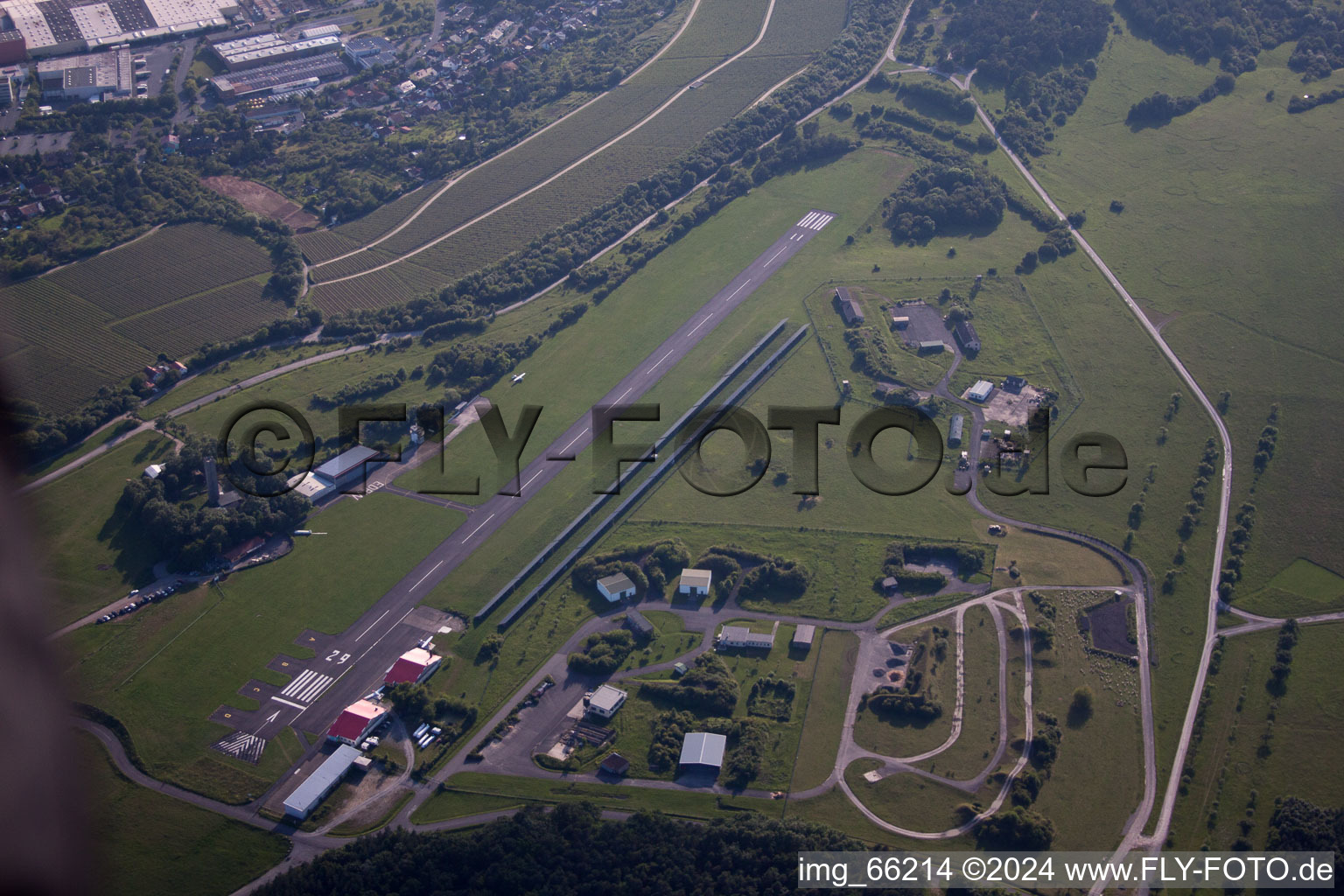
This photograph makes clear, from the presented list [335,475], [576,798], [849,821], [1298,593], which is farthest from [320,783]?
[1298,593]

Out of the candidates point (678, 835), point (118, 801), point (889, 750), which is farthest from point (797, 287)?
point (118, 801)

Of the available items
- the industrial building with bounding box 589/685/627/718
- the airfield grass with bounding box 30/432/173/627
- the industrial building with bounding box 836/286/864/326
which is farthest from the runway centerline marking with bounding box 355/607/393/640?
the industrial building with bounding box 836/286/864/326

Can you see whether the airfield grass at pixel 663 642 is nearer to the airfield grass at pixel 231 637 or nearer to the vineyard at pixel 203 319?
the airfield grass at pixel 231 637

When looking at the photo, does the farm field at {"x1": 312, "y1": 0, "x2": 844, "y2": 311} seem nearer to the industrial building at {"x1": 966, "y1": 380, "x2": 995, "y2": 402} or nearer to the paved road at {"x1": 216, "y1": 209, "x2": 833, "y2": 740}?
the paved road at {"x1": 216, "y1": 209, "x2": 833, "y2": 740}

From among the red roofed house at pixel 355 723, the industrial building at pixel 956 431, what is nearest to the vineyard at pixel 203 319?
the red roofed house at pixel 355 723

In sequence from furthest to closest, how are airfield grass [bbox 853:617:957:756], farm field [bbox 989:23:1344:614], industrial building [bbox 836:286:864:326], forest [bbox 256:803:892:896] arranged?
industrial building [bbox 836:286:864:326] → farm field [bbox 989:23:1344:614] → airfield grass [bbox 853:617:957:756] → forest [bbox 256:803:892:896]

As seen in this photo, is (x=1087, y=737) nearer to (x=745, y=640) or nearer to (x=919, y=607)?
(x=919, y=607)

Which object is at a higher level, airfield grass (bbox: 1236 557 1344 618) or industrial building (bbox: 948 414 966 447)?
industrial building (bbox: 948 414 966 447)
